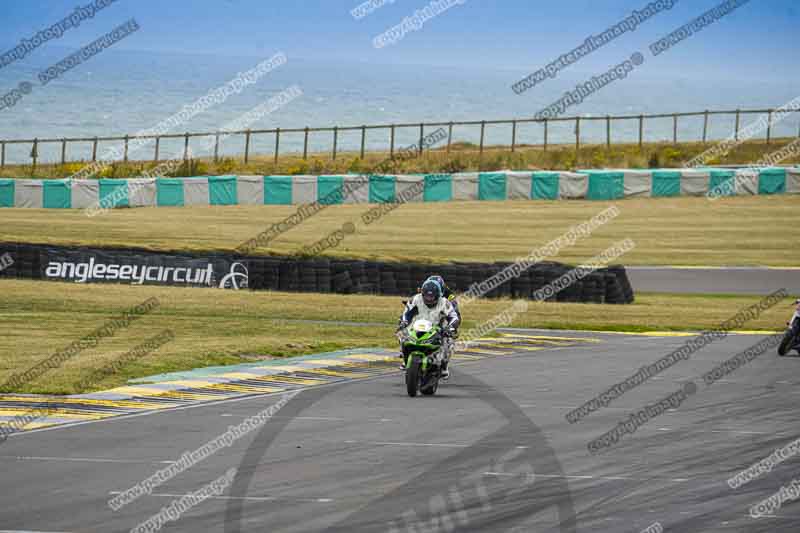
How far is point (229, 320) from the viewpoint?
29375mm

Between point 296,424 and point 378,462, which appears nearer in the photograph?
point 378,462

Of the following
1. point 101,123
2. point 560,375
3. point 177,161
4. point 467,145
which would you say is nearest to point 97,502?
point 560,375

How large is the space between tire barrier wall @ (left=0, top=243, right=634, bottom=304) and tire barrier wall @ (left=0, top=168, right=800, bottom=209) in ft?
55.1

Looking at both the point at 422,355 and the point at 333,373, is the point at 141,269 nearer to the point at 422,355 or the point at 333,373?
the point at 333,373

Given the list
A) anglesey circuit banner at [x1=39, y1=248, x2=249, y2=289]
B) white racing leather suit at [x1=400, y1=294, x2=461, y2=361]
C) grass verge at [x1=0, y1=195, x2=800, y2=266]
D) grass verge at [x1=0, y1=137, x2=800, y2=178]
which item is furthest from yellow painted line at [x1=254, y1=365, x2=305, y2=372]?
grass verge at [x1=0, y1=137, x2=800, y2=178]

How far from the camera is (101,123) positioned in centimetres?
14125

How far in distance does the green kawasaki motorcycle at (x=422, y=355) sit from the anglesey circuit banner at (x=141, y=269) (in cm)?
1502

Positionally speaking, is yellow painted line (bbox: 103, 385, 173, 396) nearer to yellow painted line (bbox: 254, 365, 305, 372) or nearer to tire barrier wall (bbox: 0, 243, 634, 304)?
yellow painted line (bbox: 254, 365, 305, 372)

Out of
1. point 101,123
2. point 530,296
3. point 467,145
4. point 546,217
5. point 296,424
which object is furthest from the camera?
point 101,123

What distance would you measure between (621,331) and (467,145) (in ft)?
166

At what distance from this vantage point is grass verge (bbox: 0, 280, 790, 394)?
23.0 m

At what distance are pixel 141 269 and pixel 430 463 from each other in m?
21.9

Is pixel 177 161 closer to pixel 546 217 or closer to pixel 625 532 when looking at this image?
pixel 546 217

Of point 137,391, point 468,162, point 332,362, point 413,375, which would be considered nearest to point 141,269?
point 332,362
